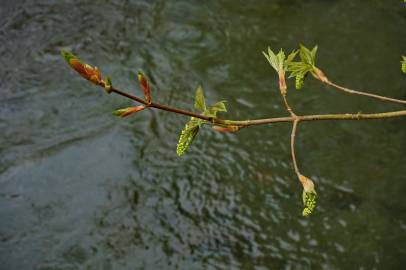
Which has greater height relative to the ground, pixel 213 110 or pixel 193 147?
pixel 213 110

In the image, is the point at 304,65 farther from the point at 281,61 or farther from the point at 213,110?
the point at 213,110

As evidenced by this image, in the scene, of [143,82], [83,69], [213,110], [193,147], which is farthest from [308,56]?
[193,147]

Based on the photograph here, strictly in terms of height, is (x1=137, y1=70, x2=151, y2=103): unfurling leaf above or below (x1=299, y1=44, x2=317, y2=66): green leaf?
below

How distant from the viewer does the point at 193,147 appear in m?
2.65

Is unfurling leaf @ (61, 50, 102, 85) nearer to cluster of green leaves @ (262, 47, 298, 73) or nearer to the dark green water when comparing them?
cluster of green leaves @ (262, 47, 298, 73)

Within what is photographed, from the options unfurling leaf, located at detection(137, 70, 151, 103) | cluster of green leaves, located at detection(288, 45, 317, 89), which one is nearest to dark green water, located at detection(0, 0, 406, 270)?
cluster of green leaves, located at detection(288, 45, 317, 89)

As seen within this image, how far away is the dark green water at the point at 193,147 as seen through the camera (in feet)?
7.42

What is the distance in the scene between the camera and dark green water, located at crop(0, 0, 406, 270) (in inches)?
89.0

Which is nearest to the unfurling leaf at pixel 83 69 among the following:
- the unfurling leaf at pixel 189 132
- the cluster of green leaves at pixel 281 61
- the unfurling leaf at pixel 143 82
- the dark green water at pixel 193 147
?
the unfurling leaf at pixel 143 82

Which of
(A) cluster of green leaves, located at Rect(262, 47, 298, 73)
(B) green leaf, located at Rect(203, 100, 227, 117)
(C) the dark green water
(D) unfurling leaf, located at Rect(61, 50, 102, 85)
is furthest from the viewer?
(C) the dark green water

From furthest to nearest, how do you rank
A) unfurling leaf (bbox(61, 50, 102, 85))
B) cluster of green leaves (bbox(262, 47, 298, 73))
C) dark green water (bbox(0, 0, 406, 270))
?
1. dark green water (bbox(0, 0, 406, 270))
2. cluster of green leaves (bbox(262, 47, 298, 73))
3. unfurling leaf (bbox(61, 50, 102, 85))

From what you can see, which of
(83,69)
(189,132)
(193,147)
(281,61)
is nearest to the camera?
(83,69)

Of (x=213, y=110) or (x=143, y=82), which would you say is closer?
(x=143, y=82)

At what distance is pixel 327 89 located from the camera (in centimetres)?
290
